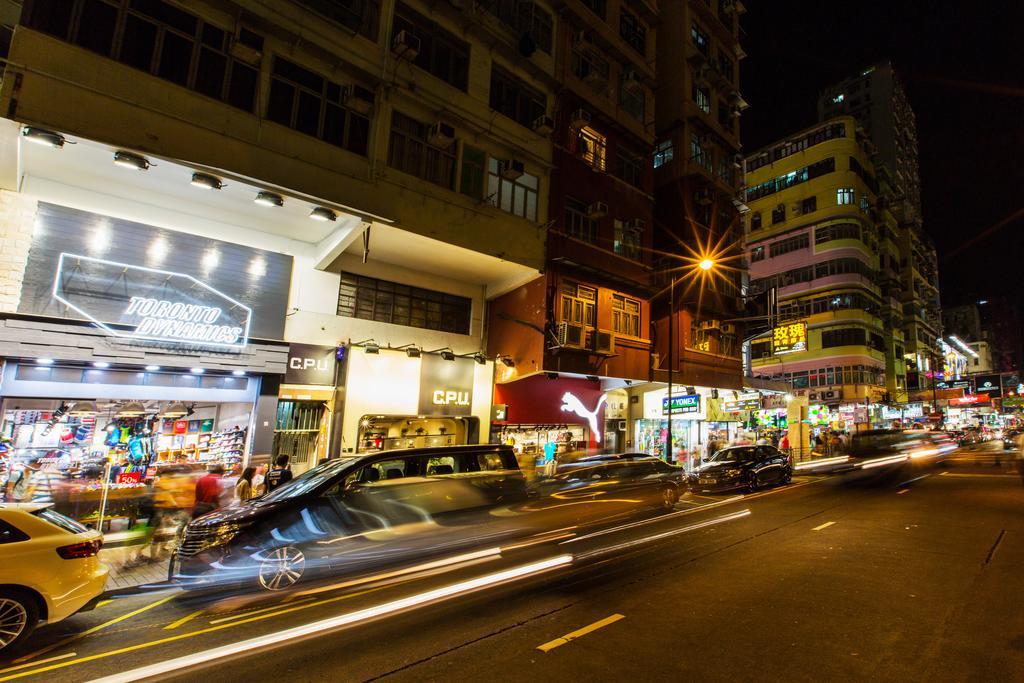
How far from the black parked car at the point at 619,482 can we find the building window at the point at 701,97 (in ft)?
69.3

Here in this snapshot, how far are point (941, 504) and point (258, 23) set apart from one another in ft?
74.7

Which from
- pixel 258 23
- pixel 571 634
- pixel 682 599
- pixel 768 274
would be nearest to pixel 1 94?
pixel 258 23

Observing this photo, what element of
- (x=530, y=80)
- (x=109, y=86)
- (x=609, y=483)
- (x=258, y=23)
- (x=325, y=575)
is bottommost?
(x=325, y=575)

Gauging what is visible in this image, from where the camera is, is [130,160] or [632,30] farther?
[632,30]

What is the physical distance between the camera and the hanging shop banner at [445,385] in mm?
16344

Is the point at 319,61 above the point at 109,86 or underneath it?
above

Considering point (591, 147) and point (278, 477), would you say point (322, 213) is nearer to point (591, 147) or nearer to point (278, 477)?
point (278, 477)

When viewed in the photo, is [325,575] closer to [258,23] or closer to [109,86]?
[109,86]

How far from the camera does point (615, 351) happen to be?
64.5ft

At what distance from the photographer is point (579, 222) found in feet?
65.4

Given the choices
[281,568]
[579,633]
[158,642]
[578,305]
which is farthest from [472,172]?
[158,642]

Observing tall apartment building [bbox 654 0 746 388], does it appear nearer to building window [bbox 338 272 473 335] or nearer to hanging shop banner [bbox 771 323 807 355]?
hanging shop banner [bbox 771 323 807 355]

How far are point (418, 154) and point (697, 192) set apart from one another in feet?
53.6

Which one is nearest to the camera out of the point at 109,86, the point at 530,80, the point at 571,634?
the point at 571,634
